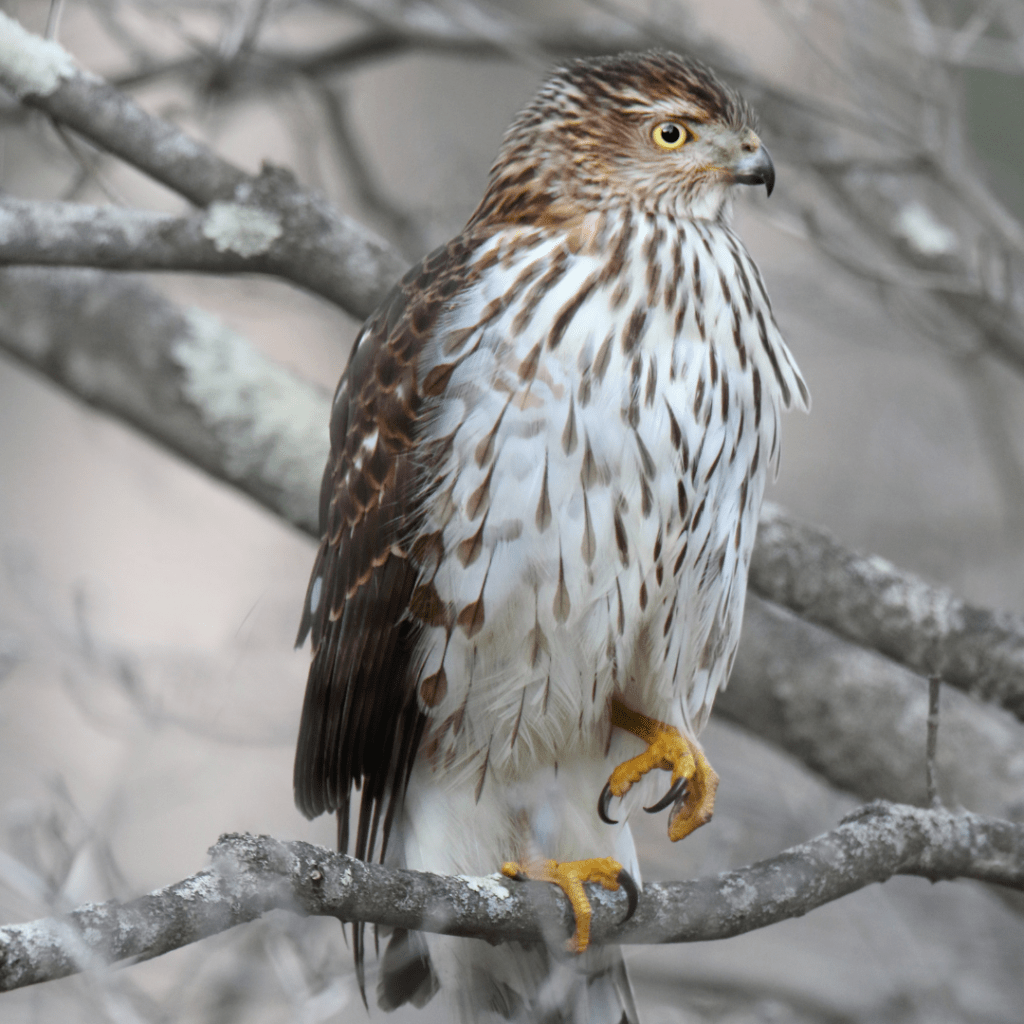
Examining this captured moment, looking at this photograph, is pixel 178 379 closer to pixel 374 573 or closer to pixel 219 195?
pixel 219 195

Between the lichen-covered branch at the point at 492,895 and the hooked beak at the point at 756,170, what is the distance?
1220mm

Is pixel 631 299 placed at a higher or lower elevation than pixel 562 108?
lower

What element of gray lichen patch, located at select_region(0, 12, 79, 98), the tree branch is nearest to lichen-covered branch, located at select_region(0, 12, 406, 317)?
gray lichen patch, located at select_region(0, 12, 79, 98)

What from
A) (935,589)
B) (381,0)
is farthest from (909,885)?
(381,0)

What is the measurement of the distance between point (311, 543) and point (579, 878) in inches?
78.4

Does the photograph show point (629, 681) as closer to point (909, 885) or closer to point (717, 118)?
point (717, 118)

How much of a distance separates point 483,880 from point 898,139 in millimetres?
2532

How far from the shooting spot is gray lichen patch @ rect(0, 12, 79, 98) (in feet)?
8.80

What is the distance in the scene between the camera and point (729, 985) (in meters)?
3.47

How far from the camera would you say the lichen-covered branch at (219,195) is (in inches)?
107

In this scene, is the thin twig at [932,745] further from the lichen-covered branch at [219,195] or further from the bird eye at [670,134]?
the lichen-covered branch at [219,195]

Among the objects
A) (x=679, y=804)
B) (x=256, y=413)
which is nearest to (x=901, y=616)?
(x=679, y=804)

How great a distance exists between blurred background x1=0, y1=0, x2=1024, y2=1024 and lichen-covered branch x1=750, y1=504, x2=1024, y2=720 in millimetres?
682

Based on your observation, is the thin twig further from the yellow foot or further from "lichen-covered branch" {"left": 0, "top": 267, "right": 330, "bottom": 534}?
"lichen-covered branch" {"left": 0, "top": 267, "right": 330, "bottom": 534}
